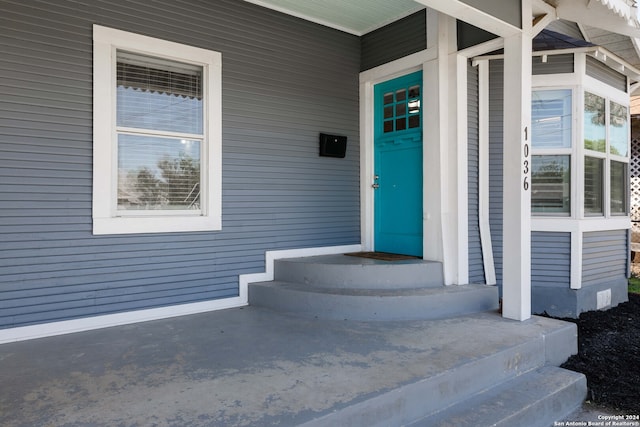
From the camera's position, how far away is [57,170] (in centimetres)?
330

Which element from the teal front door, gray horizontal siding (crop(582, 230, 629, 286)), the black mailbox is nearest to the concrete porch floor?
the teal front door

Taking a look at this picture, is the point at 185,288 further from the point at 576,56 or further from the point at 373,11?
the point at 576,56

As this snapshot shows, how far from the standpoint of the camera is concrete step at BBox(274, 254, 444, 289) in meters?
3.93

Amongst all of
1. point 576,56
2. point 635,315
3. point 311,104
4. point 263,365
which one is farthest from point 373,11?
point 635,315

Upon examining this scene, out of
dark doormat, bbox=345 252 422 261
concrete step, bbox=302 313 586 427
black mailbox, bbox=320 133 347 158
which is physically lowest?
concrete step, bbox=302 313 586 427

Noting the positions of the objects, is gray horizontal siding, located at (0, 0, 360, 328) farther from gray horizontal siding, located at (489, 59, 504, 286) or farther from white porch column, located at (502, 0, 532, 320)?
white porch column, located at (502, 0, 532, 320)

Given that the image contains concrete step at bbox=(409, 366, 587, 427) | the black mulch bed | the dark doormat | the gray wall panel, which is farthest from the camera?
the dark doormat

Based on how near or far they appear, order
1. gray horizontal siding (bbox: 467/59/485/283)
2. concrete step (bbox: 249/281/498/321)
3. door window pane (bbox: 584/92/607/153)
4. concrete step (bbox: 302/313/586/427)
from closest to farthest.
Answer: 1. concrete step (bbox: 302/313/586/427)
2. concrete step (bbox: 249/281/498/321)
3. gray horizontal siding (bbox: 467/59/485/283)
4. door window pane (bbox: 584/92/607/153)

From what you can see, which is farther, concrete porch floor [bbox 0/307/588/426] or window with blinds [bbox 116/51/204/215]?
window with blinds [bbox 116/51/204/215]

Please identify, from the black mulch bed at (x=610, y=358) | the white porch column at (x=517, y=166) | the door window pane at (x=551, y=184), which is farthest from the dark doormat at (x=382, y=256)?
the black mulch bed at (x=610, y=358)

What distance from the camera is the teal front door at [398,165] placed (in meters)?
4.59

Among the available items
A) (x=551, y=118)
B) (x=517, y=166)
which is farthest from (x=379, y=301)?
(x=551, y=118)

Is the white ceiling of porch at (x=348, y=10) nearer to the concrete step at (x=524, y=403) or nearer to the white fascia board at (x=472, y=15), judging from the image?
the white fascia board at (x=472, y=15)

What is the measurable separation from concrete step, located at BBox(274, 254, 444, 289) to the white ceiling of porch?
259 centimetres
